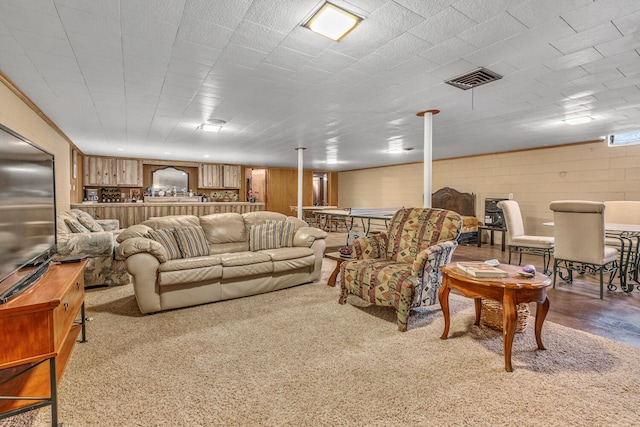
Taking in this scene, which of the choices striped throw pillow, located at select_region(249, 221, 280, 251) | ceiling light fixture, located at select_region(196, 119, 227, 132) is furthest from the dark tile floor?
ceiling light fixture, located at select_region(196, 119, 227, 132)

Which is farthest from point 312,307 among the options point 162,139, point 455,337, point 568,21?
point 162,139

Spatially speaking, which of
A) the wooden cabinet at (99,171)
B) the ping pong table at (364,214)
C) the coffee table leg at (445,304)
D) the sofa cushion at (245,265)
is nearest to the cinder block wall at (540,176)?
the ping pong table at (364,214)

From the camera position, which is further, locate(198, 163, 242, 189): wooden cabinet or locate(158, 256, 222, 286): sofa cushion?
locate(198, 163, 242, 189): wooden cabinet

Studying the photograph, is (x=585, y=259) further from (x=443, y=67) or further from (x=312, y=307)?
(x=312, y=307)

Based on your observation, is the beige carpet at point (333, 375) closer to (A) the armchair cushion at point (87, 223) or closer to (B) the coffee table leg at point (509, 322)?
(B) the coffee table leg at point (509, 322)

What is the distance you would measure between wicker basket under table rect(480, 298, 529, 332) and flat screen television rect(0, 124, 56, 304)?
313cm

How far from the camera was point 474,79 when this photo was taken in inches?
122

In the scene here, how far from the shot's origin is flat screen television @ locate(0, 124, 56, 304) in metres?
1.58

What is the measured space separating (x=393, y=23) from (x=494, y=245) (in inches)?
268

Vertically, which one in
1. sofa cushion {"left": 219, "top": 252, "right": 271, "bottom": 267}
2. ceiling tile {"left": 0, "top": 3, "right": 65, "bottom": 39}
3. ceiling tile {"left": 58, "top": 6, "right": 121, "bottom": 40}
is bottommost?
sofa cushion {"left": 219, "top": 252, "right": 271, "bottom": 267}

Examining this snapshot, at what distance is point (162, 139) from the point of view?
643cm

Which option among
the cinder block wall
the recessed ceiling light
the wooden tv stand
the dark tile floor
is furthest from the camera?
the cinder block wall

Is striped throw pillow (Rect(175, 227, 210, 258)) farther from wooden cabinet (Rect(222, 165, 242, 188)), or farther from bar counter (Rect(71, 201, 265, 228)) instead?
→ wooden cabinet (Rect(222, 165, 242, 188))

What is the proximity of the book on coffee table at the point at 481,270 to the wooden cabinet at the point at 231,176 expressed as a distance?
942 centimetres
